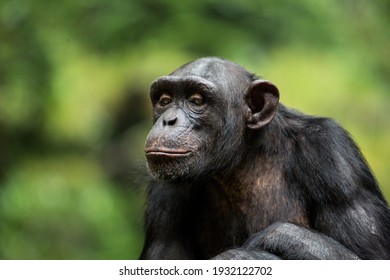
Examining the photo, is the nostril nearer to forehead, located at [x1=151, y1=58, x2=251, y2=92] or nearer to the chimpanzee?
the chimpanzee

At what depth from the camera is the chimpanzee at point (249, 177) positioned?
5918 mm

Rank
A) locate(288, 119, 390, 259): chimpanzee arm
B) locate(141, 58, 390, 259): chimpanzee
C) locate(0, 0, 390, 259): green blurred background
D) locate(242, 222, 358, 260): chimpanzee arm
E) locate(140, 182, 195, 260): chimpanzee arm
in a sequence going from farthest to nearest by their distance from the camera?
locate(0, 0, 390, 259): green blurred background, locate(140, 182, 195, 260): chimpanzee arm, locate(288, 119, 390, 259): chimpanzee arm, locate(141, 58, 390, 259): chimpanzee, locate(242, 222, 358, 260): chimpanzee arm

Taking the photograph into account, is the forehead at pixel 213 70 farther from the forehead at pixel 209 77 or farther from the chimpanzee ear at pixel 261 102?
the chimpanzee ear at pixel 261 102

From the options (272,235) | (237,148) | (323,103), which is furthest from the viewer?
(323,103)

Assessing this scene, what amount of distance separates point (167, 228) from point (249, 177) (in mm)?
717

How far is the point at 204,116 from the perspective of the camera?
6.11m

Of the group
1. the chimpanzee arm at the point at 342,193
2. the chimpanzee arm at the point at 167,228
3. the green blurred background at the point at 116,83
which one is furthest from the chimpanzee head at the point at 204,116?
the green blurred background at the point at 116,83

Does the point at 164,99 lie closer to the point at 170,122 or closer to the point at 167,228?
the point at 170,122

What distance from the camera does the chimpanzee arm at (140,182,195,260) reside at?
21.5 ft

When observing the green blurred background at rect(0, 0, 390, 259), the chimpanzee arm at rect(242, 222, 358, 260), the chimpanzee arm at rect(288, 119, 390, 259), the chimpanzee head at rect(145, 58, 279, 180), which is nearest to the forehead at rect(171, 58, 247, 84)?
the chimpanzee head at rect(145, 58, 279, 180)

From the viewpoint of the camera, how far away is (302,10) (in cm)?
1305
